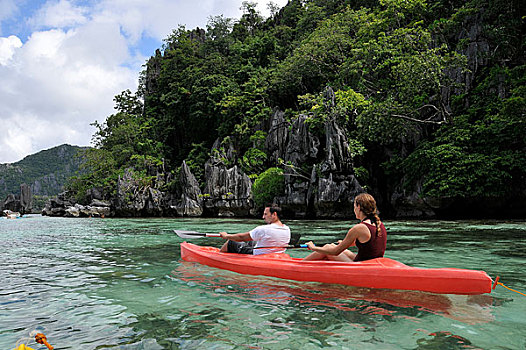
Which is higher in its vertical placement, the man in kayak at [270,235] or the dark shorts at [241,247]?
the man in kayak at [270,235]

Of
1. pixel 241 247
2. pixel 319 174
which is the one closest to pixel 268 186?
pixel 319 174

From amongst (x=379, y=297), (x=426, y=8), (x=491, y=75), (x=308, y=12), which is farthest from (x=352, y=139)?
(x=379, y=297)

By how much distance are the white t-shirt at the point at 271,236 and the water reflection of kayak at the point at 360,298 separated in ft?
2.29

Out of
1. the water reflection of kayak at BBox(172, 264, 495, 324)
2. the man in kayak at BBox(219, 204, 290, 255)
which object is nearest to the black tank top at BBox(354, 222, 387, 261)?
the water reflection of kayak at BBox(172, 264, 495, 324)

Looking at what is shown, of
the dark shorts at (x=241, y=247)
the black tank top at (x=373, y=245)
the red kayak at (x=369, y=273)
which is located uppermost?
the black tank top at (x=373, y=245)

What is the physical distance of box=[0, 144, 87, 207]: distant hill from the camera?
97375 mm

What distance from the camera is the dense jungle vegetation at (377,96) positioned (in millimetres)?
18203

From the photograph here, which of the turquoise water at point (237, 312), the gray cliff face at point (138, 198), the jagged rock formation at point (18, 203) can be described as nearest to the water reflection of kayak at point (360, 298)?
the turquoise water at point (237, 312)

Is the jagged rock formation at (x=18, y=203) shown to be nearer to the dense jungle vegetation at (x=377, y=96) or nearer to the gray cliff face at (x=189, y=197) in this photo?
the dense jungle vegetation at (x=377, y=96)

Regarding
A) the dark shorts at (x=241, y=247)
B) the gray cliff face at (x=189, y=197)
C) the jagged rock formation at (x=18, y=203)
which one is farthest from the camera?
the jagged rock formation at (x=18, y=203)

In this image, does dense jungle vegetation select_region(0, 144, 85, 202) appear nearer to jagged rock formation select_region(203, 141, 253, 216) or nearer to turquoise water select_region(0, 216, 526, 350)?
jagged rock formation select_region(203, 141, 253, 216)

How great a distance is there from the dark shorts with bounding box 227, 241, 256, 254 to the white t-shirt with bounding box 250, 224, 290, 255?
312 millimetres

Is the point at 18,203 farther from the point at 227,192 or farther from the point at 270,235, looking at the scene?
the point at 270,235

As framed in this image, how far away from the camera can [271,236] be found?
5875 millimetres
